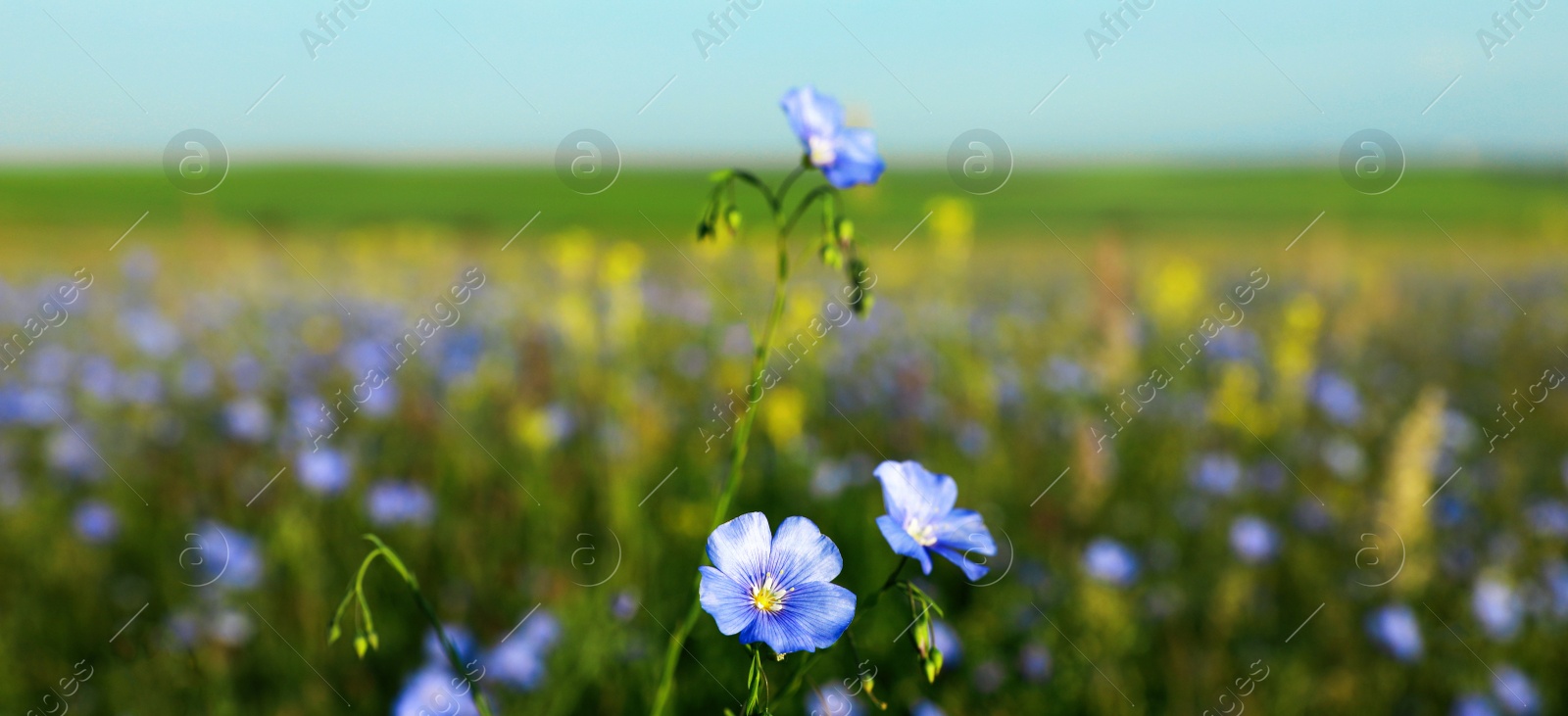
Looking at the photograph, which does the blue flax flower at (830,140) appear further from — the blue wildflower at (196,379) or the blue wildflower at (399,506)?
the blue wildflower at (196,379)

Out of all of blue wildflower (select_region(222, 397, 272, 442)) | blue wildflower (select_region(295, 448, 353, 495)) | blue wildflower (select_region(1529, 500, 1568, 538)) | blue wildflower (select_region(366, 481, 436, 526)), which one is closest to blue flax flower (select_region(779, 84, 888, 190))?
blue wildflower (select_region(366, 481, 436, 526))

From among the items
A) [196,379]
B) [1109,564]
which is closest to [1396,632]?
[1109,564]

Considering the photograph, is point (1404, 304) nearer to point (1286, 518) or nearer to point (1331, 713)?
point (1286, 518)

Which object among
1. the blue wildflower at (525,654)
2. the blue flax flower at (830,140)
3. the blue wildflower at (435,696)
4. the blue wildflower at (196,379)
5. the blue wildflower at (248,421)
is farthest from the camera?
the blue wildflower at (196,379)

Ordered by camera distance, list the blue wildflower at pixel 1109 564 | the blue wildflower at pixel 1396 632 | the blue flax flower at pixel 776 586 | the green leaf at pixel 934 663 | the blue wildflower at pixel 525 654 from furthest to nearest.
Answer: the blue wildflower at pixel 1109 564
the blue wildflower at pixel 1396 632
the blue wildflower at pixel 525 654
the green leaf at pixel 934 663
the blue flax flower at pixel 776 586

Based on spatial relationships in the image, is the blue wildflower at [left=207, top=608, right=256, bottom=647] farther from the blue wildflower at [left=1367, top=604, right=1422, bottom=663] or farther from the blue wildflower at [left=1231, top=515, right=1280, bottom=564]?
the blue wildflower at [left=1367, top=604, right=1422, bottom=663]

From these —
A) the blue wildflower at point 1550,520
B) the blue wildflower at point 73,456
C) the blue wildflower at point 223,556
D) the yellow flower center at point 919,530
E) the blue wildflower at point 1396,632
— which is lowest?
the blue wildflower at point 1550,520

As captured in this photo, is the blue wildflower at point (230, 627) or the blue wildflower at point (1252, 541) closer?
the blue wildflower at point (230, 627)

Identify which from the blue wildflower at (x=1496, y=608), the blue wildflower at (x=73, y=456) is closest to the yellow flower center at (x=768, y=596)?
the blue wildflower at (x=1496, y=608)

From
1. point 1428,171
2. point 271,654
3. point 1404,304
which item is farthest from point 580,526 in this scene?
point 1428,171
